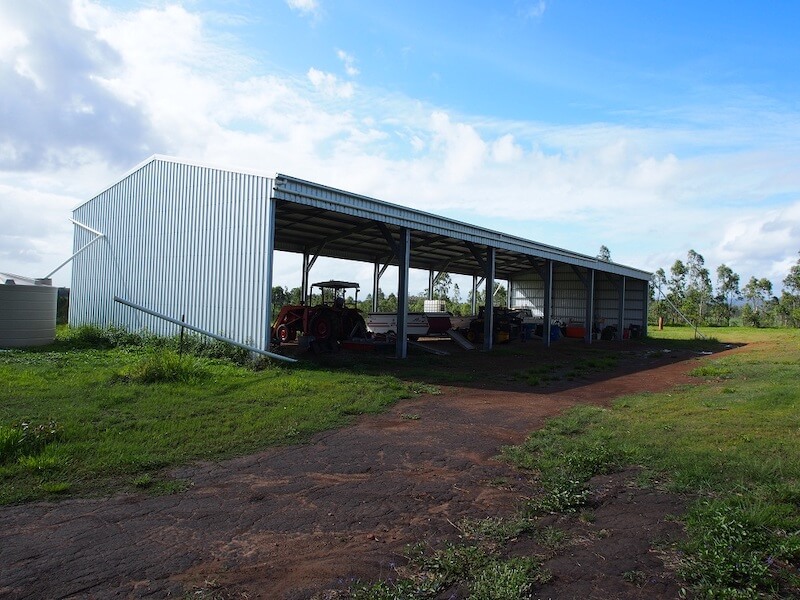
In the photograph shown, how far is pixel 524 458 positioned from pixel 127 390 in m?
6.45

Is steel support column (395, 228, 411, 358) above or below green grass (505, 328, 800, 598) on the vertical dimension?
above

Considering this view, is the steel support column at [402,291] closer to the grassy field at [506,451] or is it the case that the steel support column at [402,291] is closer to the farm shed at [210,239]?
the farm shed at [210,239]

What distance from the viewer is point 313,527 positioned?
185 inches

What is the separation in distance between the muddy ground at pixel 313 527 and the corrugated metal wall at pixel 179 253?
7.09 m

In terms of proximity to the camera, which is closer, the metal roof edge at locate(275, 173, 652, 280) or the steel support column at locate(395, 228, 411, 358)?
the metal roof edge at locate(275, 173, 652, 280)

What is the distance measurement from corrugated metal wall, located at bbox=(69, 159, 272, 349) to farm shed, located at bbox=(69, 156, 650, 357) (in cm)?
3

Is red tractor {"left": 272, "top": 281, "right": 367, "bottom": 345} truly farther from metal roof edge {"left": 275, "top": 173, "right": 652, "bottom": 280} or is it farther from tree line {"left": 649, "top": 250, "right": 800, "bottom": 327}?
tree line {"left": 649, "top": 250, "right": 800, "bottom": 327}

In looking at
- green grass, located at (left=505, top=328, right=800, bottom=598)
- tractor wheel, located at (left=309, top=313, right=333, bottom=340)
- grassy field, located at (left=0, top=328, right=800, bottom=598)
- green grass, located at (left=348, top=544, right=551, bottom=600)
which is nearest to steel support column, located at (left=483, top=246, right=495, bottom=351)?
tractor wheel, located at (left=309, top=313, right=333, bottom=340)

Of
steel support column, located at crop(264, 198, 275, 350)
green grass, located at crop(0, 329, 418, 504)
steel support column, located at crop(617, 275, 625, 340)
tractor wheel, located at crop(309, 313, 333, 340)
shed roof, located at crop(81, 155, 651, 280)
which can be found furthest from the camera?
steel support column, located at crop(617, 275, 625, 340)

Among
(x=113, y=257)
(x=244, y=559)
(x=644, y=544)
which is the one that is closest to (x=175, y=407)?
(x=244, y=559)

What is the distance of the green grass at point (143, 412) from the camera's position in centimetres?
575

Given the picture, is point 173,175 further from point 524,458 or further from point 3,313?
point 524,458

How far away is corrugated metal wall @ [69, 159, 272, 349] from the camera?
44.9ft

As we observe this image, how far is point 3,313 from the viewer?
49.0ft
